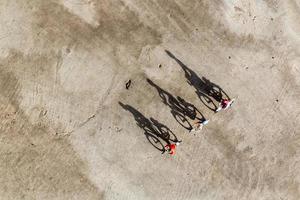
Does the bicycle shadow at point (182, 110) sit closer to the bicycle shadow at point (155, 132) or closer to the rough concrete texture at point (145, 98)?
the rough concrete texture at point (145, 98)

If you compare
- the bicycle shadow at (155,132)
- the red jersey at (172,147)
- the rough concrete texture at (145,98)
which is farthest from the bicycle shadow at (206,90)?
the red jersey at (172,147)

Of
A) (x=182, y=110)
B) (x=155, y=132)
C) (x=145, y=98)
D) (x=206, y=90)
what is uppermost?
(x=206, y=90)

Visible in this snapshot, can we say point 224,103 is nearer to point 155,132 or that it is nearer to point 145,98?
point 155,132

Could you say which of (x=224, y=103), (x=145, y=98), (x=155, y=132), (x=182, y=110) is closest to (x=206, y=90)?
(x=224, y=103)

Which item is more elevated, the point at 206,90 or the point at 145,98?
the point at 206,90

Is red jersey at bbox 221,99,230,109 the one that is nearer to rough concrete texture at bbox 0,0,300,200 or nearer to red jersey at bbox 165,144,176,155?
rough concrete texture at bbox 0,0,300,200

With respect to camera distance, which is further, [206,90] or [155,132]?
[206,90]

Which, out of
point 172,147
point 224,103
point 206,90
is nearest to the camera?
point 172,147

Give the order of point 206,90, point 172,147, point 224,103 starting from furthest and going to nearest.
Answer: point 206,90
point 224,103
point 172,147
